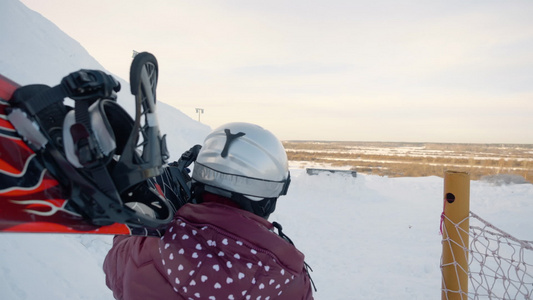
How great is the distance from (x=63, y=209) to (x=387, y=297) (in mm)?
5024

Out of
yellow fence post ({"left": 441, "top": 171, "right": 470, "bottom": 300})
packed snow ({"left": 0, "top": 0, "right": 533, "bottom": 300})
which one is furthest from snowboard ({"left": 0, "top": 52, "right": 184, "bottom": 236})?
yellow fence post ({"left": 441, "top": 171, "right": 470, "bottom": 300})

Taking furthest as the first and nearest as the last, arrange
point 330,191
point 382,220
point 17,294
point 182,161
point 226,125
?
point 330,191
point 382,220
point 17,294
point 182,161
point 226,125

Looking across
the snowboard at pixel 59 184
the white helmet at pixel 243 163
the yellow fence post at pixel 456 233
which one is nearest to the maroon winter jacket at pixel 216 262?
the snowboard at pixel 59 184

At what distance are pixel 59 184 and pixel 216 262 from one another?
24.1 inches

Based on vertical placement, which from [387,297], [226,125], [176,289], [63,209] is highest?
[226,125]

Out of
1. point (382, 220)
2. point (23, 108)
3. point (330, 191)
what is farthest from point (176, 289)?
point (330, 191)

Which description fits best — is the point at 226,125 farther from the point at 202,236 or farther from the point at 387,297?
the point at 387,297

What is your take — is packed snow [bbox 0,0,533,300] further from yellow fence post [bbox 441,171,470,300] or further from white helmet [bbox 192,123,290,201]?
yellow fence post [bbox 441,171,470,300]

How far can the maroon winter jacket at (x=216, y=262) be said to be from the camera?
1176mm

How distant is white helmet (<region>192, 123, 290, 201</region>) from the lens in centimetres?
161

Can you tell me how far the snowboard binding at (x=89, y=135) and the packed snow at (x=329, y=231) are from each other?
7.60ft

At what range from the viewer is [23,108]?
0.97 m

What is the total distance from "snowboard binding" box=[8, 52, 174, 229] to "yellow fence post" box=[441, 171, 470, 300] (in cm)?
243

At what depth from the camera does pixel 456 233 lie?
2547mm
